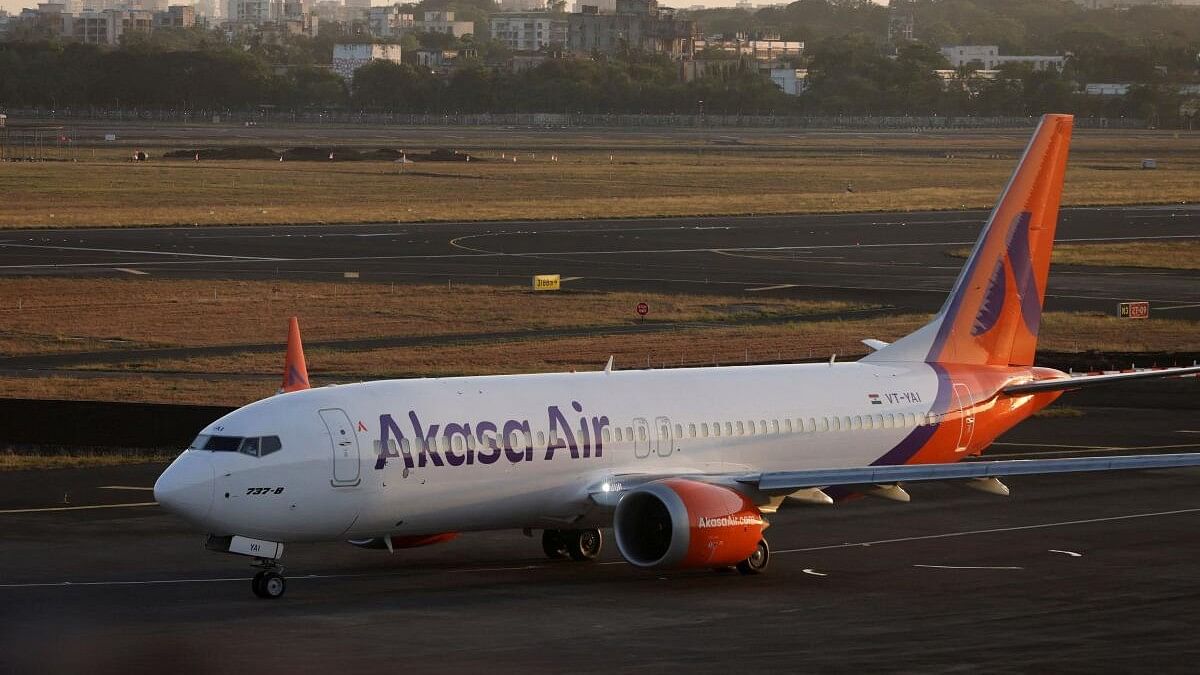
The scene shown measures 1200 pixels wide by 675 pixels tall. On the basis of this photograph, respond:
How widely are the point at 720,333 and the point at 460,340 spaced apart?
427 inches

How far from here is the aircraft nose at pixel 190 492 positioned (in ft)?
→ 109

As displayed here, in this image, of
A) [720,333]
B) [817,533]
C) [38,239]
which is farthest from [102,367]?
[38,239]

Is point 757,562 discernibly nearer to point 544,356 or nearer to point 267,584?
point 267,584

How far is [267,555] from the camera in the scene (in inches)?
1358

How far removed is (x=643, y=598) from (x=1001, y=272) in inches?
530

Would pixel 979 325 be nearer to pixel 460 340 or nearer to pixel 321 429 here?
pixel 321 429

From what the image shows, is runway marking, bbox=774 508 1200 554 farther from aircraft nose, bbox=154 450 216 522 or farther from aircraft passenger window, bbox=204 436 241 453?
aircraft nose, bbox=154 450 216 522

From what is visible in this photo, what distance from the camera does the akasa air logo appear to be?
35125mm

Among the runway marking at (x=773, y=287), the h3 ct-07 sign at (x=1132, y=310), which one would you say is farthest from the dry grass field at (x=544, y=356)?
the runway marking at (x=773, y=287)

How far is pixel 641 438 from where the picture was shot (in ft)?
125

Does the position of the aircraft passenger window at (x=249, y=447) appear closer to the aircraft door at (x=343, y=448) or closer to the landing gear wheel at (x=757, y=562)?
the aircraft door at (x=343, y=448)

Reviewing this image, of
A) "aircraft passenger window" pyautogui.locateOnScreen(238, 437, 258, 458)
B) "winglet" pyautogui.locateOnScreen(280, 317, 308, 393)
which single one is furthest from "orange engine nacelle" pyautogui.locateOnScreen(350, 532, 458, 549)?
"winglet" pyautogui.locateOnScreen(280, 317, 308, 393)

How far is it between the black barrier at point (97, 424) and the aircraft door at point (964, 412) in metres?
21.3

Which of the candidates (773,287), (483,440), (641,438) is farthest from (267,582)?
(773,287)
